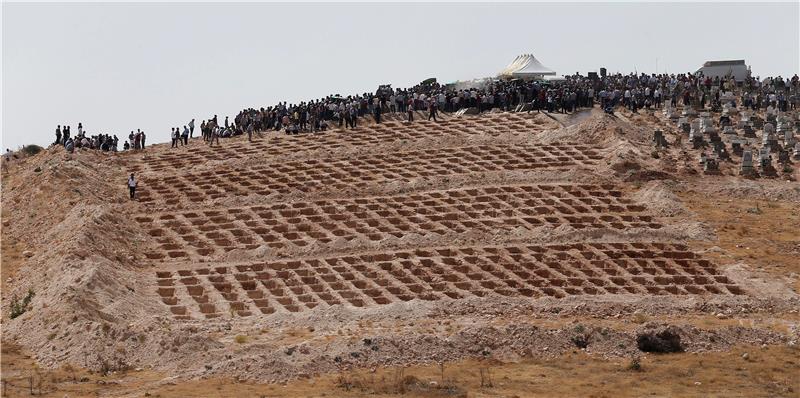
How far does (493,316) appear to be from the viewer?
4131 cm

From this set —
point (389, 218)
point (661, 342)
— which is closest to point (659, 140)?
point (389, 218)

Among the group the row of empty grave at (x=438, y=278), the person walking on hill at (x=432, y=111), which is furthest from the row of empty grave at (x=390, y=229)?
the person walking on hill at (x=432, y=111)

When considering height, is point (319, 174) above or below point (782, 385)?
above

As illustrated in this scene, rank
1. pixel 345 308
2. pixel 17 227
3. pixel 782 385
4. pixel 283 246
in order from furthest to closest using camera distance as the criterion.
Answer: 1. pixel 17 227
2. pixel 283 246
3. pixel 345 308
4. pixel 782 385

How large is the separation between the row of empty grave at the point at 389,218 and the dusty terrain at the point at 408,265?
5.2 inches

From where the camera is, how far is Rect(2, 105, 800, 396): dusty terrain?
36.8 metres

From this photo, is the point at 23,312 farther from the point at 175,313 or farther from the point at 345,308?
the point at 345,308

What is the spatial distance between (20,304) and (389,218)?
46.9 ft

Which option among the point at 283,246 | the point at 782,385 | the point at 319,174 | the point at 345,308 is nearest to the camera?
the point at 782,385

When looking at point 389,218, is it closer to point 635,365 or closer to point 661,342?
point 661,342

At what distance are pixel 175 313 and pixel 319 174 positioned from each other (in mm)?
15424

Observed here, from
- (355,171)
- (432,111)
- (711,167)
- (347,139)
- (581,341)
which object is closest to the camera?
(581,341)

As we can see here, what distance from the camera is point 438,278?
45.2 m

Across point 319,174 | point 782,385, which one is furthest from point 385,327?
point 319,174
